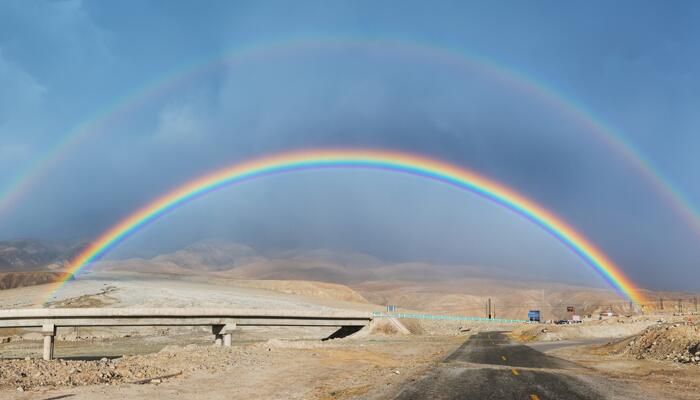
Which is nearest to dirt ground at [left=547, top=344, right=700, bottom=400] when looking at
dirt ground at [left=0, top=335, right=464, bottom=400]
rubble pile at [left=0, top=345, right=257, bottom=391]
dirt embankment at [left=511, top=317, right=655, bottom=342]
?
dirt ground at [left=0, top=335, right=464, bottom=400]

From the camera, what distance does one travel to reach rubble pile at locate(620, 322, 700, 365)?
29734 mm

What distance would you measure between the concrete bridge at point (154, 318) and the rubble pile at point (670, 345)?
2731 centimetres

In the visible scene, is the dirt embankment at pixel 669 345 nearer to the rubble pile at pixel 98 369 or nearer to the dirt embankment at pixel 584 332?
the dirt embankment at pixel 584 332

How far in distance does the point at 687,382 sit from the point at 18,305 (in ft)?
325

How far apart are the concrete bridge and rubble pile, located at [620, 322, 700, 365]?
2731cm

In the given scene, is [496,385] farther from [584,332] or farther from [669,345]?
[584,332]

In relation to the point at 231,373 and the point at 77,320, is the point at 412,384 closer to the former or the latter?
the point at 231,373

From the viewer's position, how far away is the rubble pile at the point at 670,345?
97.6 ft

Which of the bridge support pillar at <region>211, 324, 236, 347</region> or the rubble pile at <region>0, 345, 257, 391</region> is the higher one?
the rubble pile at <region>0, 345, 257, 391</region>

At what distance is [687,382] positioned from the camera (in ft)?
69.2

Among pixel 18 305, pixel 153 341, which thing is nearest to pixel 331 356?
pixel 153 341

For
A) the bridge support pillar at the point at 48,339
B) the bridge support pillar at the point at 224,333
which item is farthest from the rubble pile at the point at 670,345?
the bridge support pillar at the point at 48,339

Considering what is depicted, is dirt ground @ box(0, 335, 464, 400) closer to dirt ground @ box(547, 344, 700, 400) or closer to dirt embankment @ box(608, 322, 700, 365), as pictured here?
dirt ground @ box(547, 344, 700, 400)

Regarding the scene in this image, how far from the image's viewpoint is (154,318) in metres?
44.5
